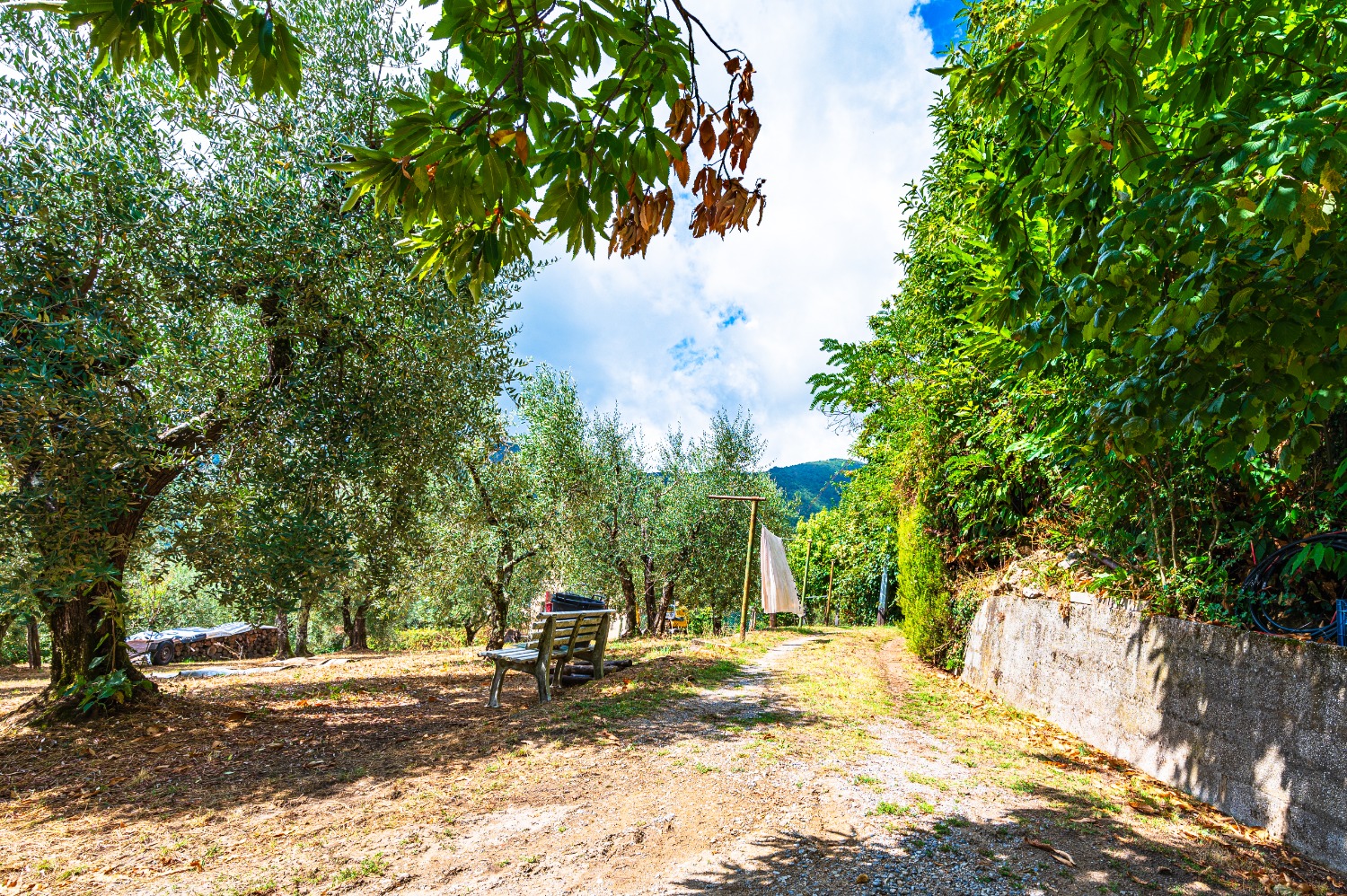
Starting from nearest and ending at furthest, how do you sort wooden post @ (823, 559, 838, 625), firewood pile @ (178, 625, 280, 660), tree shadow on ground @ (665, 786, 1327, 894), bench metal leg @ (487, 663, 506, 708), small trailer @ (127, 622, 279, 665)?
tree shadow on ground @ (665, 786, 1327, 894) → bench metal leg @ (487, 663, 506, 708) → small trailer @ (127, 622, 279, 665) → firewood pile @ (178, 625, 280, 660) → wooden post @ (823, 559, 838, 625)

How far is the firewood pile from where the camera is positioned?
2430 centimetres

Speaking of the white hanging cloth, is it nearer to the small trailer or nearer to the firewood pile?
the small trailer

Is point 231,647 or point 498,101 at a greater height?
point 498,101

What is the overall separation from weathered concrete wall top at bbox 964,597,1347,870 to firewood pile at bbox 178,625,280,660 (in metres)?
26.2

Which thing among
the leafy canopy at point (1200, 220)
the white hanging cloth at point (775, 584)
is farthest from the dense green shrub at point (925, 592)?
the leafy canopy at point (1200, 220)

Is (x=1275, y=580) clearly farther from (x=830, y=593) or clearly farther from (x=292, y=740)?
(x=830, y=593)

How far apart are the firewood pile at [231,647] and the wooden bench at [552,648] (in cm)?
2116

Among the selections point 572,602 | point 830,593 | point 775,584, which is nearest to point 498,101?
point 572,602

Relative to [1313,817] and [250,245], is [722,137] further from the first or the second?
[250,245]

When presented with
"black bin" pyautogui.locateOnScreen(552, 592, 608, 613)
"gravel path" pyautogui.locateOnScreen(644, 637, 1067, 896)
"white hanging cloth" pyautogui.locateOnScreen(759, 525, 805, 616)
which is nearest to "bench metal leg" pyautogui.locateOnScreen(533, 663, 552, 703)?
"gravel path" pyautogui.locateOnScreen(644, 637, 1067, 896)

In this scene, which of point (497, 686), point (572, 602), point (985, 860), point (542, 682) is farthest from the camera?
point (572, 602)

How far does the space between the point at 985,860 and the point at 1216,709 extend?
236 cm

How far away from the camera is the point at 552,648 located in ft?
23.3

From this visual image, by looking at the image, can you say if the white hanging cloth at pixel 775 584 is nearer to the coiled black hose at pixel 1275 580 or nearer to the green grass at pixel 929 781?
the green grass at pixel 929 781
